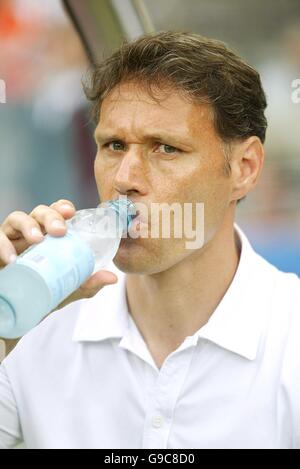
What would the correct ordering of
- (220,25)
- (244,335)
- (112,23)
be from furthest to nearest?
(220,25) → (112,23) → (244,335)

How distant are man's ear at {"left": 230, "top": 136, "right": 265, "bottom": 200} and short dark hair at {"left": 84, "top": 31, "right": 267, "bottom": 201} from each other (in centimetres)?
2

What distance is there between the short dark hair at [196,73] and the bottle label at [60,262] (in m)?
0.44

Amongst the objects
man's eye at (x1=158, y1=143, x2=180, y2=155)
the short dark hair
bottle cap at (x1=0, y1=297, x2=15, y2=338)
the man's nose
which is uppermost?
the short dark hair

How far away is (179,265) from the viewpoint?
4.39 ft

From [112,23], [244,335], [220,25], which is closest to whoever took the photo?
[244,335]

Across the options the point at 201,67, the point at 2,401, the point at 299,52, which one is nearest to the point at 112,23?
the point at 201,67

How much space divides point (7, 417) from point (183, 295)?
0.46m

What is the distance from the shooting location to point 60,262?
91 cm

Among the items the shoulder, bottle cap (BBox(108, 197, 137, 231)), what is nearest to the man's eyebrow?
bottle cap (BBox(108, 197, 137, 231))

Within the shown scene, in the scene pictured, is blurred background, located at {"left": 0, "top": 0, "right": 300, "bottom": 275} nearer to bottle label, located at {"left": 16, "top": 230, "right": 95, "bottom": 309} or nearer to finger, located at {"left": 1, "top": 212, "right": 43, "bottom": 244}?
finger, located at {"left": 1, "top": 212, "right": 43, "bottom": 244}

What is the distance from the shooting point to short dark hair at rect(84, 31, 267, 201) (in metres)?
1.27

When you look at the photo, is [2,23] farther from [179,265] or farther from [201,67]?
[179,265]

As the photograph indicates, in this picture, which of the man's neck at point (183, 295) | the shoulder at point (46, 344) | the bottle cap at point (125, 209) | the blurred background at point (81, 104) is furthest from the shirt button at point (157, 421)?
the blurred background at point (81, 104)

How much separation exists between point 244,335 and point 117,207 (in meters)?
0.36
